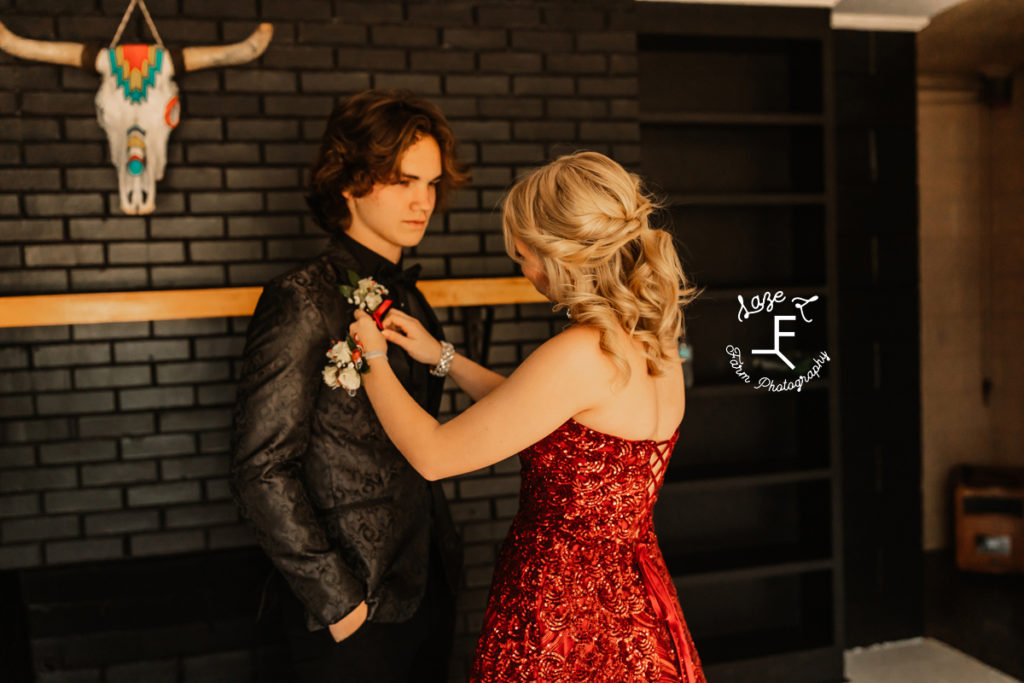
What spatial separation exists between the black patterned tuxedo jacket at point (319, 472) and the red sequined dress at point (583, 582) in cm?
32

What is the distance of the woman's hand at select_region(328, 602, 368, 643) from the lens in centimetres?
180

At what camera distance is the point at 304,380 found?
1773 mm

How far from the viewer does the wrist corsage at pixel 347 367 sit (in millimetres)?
1654

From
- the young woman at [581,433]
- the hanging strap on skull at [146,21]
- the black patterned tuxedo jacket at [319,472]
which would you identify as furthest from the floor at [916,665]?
the hanging strap on skull at [146,21]

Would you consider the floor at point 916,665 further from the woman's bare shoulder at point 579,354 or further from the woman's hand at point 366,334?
the woman's hand at point 366,334

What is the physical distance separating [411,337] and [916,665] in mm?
3164

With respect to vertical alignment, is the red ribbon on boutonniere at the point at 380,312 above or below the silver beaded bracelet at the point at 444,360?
above

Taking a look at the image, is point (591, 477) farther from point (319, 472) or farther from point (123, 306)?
point (123, 306)

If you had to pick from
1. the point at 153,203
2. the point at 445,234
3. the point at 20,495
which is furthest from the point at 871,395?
the point at 20,495

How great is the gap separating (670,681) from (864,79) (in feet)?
10.6

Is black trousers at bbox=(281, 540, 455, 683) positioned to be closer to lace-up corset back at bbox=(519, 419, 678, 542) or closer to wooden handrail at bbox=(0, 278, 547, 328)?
lace-up corset back at bbox=(519, 419, 678, 542)

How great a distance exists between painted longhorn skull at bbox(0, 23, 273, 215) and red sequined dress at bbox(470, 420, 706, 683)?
1.77 metres

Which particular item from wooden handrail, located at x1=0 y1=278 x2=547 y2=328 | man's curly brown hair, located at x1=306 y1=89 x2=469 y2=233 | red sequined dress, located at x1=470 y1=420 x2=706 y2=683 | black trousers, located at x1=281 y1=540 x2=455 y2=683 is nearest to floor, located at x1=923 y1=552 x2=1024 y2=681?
red sequined dress, located at x1=470 y1=420 x2=706 y2=683

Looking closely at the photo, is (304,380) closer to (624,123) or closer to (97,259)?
(97,259)
